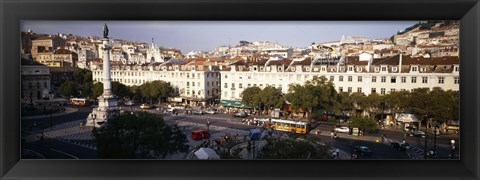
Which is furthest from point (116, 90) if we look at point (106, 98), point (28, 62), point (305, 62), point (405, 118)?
point (405, 118)

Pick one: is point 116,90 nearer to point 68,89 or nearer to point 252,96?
point 68,89

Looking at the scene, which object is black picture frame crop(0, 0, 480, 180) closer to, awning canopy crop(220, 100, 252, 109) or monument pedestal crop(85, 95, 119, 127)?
monument pedestal crop(85, 95, 119, 127)

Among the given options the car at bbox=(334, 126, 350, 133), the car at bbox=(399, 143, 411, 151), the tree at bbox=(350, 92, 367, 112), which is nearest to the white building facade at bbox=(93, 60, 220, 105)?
the car at bbox=(334, 126, 350, 133)

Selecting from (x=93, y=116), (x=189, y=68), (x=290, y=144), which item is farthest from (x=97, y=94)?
(x=290, y=144)

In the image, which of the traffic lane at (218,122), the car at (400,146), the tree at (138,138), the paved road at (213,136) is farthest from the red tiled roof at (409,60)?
the tree at (138,138)
